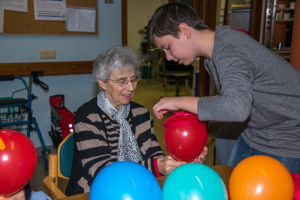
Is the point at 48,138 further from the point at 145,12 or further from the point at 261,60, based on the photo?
the point at 145,12

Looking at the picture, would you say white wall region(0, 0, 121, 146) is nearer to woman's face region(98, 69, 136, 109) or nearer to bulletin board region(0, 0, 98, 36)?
bulletin board region(0, 0, 98, 36)

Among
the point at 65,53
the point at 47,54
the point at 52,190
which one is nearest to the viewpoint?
the point at 52,190

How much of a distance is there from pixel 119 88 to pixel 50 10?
2.16 m

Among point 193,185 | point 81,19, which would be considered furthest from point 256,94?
point 81,19

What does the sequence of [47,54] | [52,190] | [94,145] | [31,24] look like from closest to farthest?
[52,190]
[94,145]
[31,24]
[47,54]

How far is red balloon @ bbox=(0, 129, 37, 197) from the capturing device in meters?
0.89

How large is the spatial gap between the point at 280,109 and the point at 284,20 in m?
5.42

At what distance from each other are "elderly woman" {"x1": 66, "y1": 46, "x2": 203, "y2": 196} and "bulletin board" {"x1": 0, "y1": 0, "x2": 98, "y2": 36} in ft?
6.57

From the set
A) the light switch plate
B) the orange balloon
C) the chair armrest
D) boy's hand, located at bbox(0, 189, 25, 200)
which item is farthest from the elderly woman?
the light switch plate

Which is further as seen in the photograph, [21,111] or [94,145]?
[21,111]

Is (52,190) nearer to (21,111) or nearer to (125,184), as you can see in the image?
(125,184)

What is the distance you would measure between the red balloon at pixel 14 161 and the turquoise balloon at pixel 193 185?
18.0 inches

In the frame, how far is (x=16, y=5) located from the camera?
10.2ft

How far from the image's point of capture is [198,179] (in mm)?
889
